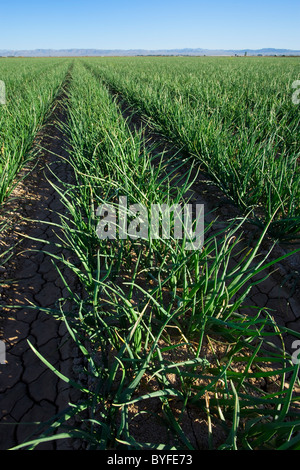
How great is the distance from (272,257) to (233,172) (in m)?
0.79

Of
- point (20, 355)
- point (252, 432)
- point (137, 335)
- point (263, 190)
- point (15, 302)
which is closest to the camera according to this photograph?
point (252, 432)

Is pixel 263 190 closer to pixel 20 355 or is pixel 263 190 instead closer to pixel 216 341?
pixel 216 341

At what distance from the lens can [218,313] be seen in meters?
1.23

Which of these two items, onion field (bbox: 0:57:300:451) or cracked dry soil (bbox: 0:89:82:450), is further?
cracked dry soil (bbox: 0:89:82:450)

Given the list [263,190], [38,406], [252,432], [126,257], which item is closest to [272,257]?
[263,190]

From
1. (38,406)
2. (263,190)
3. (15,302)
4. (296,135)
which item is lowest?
(38,406)

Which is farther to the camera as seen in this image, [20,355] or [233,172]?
[233,172]

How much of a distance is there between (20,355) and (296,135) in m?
3.22

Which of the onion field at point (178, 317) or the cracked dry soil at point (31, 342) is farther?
the cracked dry soil at point (31, 342)

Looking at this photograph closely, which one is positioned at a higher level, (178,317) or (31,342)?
(178,317)

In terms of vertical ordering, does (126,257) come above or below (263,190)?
below
